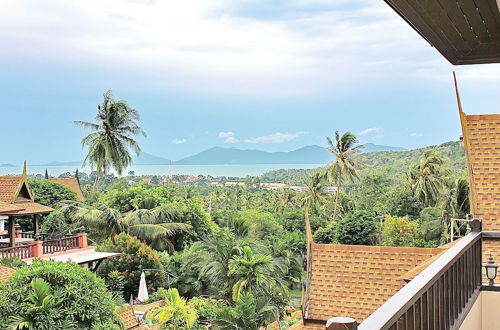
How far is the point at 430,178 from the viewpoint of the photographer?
30.0m

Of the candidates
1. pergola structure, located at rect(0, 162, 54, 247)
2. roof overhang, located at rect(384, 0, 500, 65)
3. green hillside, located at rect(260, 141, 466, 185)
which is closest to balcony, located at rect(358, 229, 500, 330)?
roof overhang, located at rect(384, 0, 500, 65)

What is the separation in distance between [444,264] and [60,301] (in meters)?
7.11

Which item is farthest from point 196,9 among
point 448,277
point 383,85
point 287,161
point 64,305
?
point 287,161

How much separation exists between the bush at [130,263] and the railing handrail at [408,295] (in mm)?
17080

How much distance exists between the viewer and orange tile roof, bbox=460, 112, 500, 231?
543 cm

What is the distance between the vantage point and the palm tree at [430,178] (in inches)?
1179

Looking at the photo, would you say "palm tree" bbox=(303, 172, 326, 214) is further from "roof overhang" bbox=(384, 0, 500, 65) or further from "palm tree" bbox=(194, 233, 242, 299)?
"roof overhang" bbox=(384, 0, 500, 65)

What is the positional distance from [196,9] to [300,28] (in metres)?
16.3

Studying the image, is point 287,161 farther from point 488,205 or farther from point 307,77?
point 488,205

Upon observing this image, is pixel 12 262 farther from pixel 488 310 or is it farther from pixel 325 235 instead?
pixel 325 235

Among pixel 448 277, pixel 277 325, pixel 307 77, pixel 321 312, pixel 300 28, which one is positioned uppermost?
pixel 300 28

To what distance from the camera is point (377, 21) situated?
77.5 m

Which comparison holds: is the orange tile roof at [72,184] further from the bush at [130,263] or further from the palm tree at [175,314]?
the palm tree at [175,314]

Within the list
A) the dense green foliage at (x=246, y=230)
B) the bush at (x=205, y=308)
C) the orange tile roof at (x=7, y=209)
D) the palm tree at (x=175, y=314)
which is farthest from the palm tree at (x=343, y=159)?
the palm tree at (x=175, y=314)
